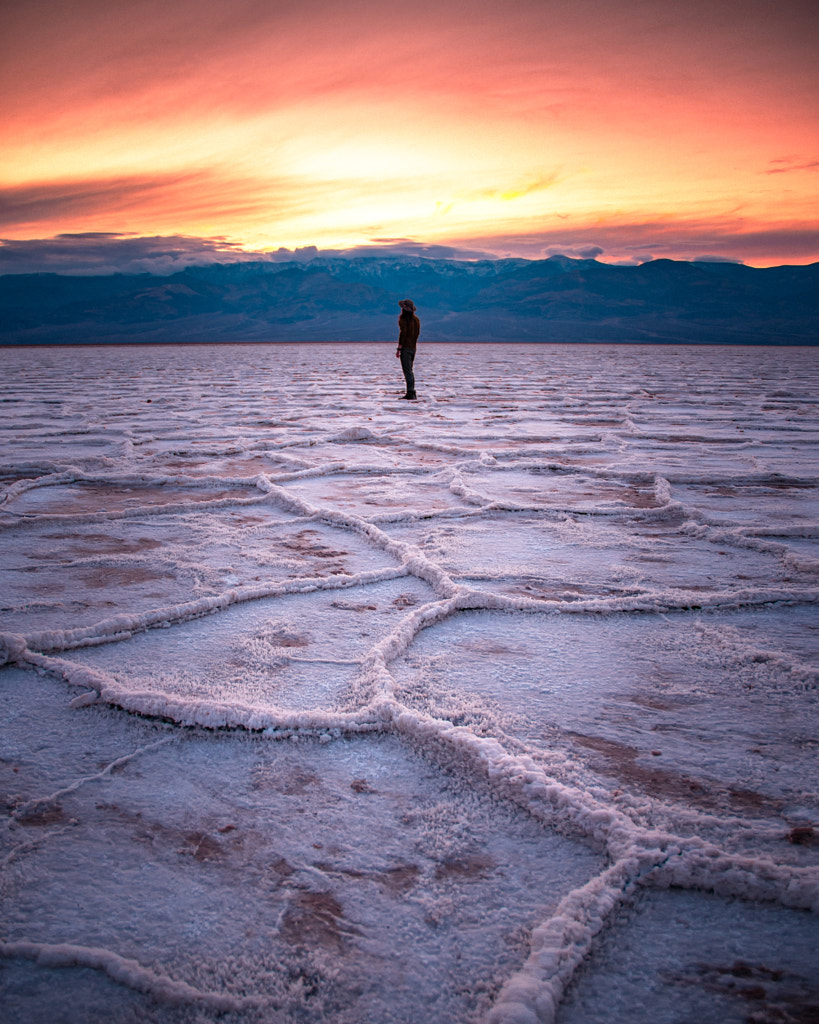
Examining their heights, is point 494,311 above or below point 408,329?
above

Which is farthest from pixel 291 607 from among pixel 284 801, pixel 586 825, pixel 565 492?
pixel 565 492

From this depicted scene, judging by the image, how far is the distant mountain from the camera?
384 ft

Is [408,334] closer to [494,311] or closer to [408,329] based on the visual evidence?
[408,329]

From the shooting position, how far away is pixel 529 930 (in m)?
0.86

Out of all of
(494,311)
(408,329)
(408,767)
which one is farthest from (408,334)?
(494,311)

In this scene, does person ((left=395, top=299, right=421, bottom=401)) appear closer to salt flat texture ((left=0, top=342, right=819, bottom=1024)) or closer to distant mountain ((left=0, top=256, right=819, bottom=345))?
salt flat texture ((left=0, top=342, right=819, bottom=1024))

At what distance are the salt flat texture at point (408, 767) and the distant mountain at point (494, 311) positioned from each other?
103 meters

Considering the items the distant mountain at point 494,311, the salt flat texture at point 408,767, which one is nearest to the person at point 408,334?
the salt flat texture at point 408,767

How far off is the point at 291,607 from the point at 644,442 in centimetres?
414

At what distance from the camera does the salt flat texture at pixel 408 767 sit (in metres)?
0.81

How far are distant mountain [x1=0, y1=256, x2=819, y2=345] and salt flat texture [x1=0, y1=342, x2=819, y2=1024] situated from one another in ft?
338

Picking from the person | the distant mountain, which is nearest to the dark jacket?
the person

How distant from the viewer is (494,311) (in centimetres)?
14188

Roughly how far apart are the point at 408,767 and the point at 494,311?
14881 cm
